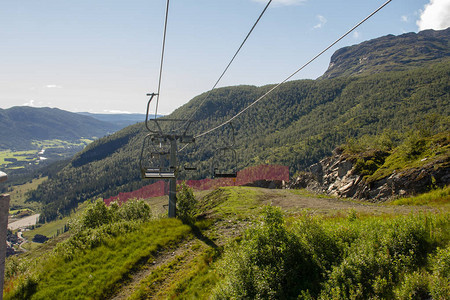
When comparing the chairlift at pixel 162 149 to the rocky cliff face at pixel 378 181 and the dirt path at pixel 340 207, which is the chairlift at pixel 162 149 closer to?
the dirt path at pixel 340 207

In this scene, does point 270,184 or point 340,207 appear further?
point 270,184

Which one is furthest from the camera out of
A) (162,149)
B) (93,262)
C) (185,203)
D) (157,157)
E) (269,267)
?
(185,203)

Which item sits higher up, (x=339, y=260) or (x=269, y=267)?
(x=339, y=260)

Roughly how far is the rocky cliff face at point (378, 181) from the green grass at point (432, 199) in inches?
40.6

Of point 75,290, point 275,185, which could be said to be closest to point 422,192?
point 75,290

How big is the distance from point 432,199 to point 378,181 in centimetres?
944

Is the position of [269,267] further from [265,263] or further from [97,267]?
[97,267]

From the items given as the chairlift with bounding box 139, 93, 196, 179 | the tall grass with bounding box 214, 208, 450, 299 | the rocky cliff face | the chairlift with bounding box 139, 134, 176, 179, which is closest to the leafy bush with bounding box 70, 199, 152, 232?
the chairlift with bounding box 139, 134, 176, 179

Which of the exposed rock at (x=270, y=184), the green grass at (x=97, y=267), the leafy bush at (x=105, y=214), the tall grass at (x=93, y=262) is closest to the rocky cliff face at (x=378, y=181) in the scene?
the tall grass at (x=93, y=262)

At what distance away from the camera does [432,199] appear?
24.0 metres

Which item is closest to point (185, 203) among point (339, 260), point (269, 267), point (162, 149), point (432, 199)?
point (162, 149)

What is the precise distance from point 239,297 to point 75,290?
11523mm

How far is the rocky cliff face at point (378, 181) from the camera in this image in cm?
2704

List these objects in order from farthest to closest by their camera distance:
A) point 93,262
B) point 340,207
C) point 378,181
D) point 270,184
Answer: point 270,184 → point 378,181 → point 340,207 → point 93,262
